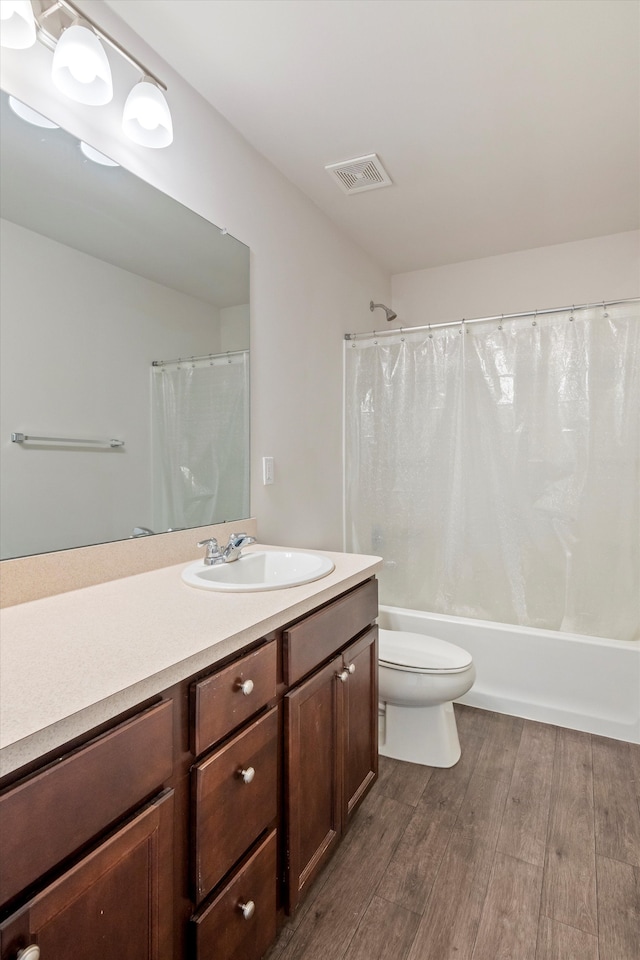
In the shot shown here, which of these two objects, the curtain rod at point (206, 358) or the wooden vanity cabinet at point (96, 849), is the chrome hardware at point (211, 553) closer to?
the curtain rod at point (206, 358)

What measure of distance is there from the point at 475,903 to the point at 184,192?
2214 mm

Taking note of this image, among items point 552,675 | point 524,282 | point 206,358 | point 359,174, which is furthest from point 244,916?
point 524,282

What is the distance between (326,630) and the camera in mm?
1271

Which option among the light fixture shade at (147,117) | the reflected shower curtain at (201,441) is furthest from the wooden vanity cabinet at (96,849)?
the light fixture shade at (147,117)

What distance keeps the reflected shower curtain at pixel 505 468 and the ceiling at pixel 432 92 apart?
1.97 feet

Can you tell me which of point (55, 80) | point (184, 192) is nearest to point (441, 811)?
point (184, 192)

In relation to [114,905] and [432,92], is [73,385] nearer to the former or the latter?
[114,905]

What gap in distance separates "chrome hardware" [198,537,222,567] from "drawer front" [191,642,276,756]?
0.47 metres

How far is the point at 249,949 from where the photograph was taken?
0.99 metres

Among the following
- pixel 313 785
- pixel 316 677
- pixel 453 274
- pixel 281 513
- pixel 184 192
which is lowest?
pixel 313 785

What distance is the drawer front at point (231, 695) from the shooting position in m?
0.86

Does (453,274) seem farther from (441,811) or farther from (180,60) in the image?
(441,811)

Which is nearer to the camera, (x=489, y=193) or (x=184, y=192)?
(x=184, y=192)

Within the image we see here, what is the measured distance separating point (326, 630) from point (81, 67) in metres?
1.46
